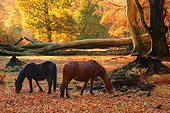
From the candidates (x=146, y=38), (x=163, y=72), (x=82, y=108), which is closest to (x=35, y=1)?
(x=146, y=38)

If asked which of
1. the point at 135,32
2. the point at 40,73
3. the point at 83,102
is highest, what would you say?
the point at 135,32

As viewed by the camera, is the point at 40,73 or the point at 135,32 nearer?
the point at 40,73

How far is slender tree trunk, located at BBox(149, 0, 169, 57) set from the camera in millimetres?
9516

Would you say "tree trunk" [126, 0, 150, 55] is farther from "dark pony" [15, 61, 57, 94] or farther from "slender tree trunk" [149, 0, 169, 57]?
"dark pony" [15, 61, 57, 94]

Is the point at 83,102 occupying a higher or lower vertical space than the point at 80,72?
lower

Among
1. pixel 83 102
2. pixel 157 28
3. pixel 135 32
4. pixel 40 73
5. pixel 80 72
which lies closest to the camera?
pixel 83 102

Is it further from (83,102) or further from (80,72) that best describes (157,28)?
(83,102)

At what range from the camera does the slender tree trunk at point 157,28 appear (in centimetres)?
952

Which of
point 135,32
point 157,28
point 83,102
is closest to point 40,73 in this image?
point 83,102

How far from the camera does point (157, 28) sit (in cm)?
953

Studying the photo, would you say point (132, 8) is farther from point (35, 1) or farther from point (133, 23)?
point (35, 1)

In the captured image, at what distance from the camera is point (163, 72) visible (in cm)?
946

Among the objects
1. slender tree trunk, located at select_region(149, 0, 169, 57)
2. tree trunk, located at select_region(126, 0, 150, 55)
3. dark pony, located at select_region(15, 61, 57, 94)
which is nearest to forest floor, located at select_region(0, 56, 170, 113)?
dark pony, located at select_region(15, 61, 57, 94)

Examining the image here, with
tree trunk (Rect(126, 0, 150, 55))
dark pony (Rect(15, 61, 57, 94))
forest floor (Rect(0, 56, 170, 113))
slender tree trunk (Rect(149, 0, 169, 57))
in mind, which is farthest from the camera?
tree trunk (Rect(126, 0, 150, 55))
